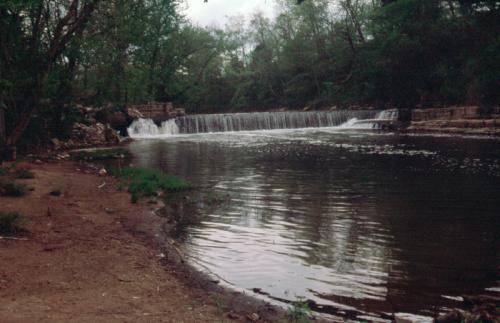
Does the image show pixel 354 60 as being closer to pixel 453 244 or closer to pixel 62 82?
pixel 62 82

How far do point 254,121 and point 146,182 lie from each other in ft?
90.3

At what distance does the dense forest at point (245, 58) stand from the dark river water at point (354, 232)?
16.7 feet

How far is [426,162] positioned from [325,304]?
510 inches

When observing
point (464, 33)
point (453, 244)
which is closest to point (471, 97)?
point (464, 33)

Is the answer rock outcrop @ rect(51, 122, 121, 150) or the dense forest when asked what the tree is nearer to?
the dense forest

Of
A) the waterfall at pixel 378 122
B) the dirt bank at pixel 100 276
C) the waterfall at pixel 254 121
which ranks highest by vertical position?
the waterfall at pixel 254 121

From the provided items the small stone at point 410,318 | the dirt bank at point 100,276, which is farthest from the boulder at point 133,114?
the small stone at point 410,318

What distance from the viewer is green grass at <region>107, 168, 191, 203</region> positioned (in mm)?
11149

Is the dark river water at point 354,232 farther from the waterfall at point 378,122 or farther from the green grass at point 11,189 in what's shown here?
the waterfall at point 378,122

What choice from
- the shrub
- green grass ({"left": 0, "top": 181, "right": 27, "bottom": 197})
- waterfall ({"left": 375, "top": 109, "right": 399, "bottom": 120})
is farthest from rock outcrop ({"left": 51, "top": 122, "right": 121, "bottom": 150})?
waterfall ({"left": 375, "top": 109, "right": 399, "bottom": 120})

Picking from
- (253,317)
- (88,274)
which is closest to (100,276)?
(88,274)

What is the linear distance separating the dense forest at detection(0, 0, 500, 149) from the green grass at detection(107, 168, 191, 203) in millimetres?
2935

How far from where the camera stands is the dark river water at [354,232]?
5.20m

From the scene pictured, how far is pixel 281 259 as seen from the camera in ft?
20.5
